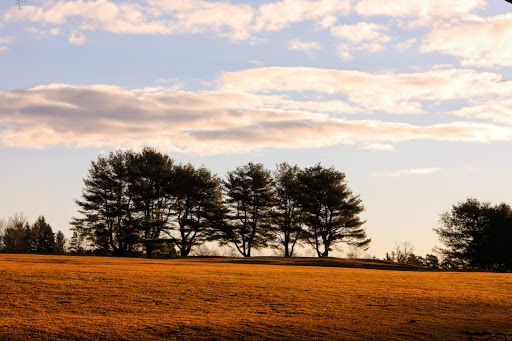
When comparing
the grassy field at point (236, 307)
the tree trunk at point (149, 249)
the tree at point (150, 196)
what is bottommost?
the grassy field at point (236, 307)

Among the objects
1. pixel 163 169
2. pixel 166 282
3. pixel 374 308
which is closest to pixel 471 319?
pixel 374 308

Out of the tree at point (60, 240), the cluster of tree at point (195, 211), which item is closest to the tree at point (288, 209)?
the cluster of tree at point (195, 211)

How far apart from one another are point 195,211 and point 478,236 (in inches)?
1575

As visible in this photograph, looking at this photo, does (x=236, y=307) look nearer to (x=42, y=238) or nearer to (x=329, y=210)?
(x=329, y=210)

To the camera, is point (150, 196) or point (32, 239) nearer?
point (150, 196)

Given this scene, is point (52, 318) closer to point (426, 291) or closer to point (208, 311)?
point (208, 311)

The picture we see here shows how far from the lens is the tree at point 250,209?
263 ft

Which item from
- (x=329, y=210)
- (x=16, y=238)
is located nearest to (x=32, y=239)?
(x=16, y=238)

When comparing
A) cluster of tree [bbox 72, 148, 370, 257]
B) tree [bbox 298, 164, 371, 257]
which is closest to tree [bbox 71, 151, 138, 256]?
cluster of tree [bbox 72, 148, 370, 257]

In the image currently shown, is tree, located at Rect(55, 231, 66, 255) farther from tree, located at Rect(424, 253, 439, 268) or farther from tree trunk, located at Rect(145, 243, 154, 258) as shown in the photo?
tree, located at Rect(424, 253, 439, 268)

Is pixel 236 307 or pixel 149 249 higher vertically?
pixel 149 249

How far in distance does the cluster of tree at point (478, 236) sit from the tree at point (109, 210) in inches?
1771

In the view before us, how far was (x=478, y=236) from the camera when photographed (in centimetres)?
7869

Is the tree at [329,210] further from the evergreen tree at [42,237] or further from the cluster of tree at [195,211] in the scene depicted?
the evergreen tree at [42,237]
